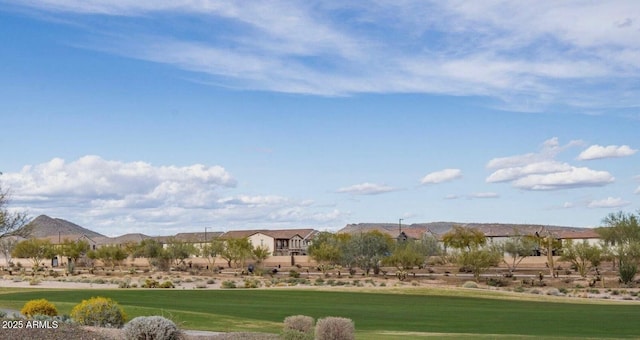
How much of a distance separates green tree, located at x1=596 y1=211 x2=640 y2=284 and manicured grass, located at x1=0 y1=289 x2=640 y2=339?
34.4 meters

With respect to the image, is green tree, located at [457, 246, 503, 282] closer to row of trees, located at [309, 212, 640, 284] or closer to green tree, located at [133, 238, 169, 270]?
row of trees, located at [309, 212, 640, 284]

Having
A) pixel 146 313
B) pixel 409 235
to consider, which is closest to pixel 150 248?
pixel 409 235

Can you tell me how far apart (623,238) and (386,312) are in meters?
70.6

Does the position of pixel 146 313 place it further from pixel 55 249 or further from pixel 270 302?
pixel 55 249

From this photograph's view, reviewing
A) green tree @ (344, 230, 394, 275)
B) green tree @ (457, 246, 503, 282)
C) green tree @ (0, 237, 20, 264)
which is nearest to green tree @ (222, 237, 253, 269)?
green tree @ (344, 230, 394, 275)

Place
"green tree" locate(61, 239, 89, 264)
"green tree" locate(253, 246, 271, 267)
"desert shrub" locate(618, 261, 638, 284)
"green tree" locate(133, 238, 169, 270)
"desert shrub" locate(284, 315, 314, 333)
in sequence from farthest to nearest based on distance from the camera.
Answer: "green tree" locate(61, 239, 89, 264)
"green tree" locate(133, 238, 169, 270)
"green tree" locate(253, 246, 271, 267)
"desert shrub" locate(618, 261, 638, 284)
"desert shrub" locate(284, 315, 314, 333)

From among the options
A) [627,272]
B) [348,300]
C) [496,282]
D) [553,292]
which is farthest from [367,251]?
[348,300]

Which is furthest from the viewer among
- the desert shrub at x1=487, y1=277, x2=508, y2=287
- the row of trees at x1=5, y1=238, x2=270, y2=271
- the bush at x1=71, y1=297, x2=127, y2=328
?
the row of trees at x1=5, y1=238, x2=270, y2=271

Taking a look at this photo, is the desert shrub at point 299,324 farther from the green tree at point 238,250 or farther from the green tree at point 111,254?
the green tree at point 111,254

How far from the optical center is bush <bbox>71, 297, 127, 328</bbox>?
2348 cm

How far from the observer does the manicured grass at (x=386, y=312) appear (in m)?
33.9

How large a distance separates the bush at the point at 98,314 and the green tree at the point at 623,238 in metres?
74.2

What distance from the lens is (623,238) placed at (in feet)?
350

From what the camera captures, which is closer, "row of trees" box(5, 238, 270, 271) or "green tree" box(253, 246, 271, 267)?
"green tree" box(253, 246, 271, 267)
